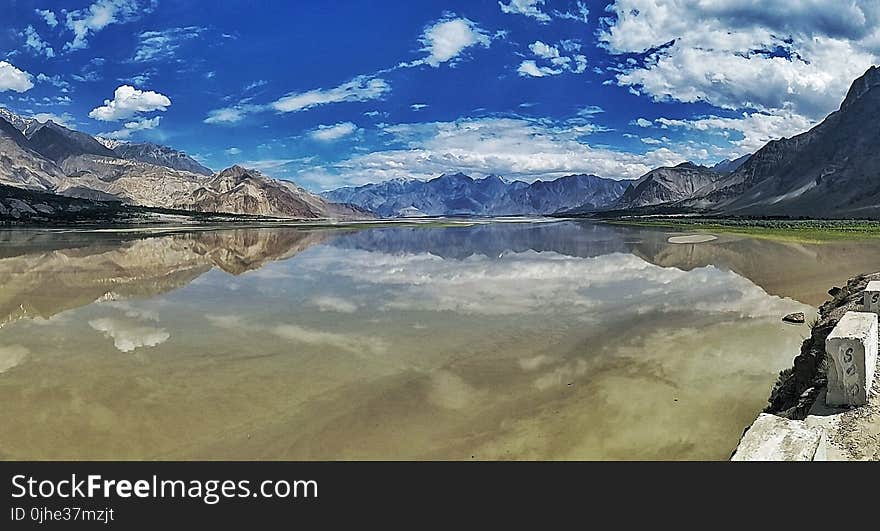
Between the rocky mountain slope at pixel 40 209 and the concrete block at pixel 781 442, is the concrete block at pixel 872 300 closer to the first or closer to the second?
the concrete block at pixel 781 442

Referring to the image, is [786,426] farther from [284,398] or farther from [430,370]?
[284,398]

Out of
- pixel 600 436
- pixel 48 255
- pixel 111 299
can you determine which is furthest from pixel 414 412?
pixel 48 255

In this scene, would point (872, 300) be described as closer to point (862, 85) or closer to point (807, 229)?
point (807, 229)

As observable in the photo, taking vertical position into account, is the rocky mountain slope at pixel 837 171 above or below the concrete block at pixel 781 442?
above

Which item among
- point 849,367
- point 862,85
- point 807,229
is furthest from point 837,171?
point 849,367

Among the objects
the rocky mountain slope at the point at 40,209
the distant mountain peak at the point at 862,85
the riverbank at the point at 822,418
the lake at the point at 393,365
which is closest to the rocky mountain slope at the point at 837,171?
the distant mountain peak at the point at 862,85

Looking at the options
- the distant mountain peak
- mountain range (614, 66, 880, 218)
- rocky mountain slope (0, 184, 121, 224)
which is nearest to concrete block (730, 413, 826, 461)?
rocky mountain slope (0, 184, 121, 224)
